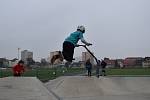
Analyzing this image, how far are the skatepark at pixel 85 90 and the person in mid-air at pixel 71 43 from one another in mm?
1189

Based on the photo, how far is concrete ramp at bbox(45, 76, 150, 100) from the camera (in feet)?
38.2

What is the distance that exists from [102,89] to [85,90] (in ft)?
2.00

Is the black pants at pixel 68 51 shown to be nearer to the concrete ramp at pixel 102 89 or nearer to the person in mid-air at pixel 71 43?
the person in mid-air at pixel 71 43

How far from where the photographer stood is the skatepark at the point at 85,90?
1096 centimetres

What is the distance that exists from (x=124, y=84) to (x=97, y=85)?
1980 millimetres

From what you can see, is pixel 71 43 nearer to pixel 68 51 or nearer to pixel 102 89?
pixel 68 51

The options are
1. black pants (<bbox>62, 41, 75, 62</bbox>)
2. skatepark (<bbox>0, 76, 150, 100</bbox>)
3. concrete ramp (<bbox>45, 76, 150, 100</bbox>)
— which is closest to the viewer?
skatepark (<bbox>0, 76, 150, 100</bbox>)

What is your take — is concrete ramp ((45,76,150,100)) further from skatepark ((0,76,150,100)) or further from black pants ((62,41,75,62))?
black pants ((62,41,75,62))

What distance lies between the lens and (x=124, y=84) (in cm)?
1499

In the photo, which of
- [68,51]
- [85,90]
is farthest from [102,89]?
[68,51]

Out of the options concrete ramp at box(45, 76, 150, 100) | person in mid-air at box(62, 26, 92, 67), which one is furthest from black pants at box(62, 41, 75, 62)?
concrete ramp at box(45, 76, 150, 100)

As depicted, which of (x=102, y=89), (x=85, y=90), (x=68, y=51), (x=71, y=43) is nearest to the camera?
(x=68, y=51)

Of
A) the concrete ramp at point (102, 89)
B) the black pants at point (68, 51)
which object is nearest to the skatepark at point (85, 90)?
the concrete ramp at point (102, 89)

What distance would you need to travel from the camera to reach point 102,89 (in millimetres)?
13008
